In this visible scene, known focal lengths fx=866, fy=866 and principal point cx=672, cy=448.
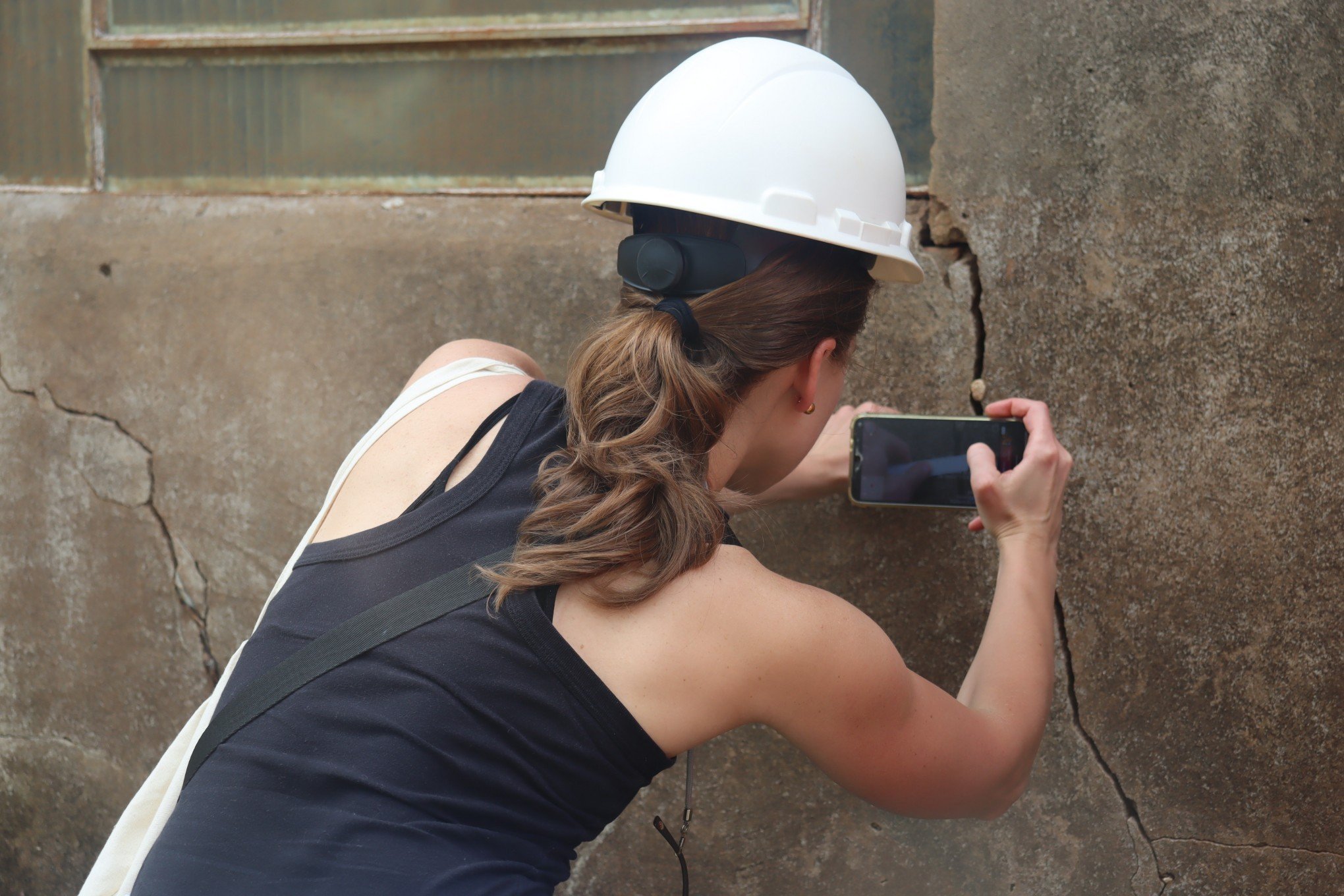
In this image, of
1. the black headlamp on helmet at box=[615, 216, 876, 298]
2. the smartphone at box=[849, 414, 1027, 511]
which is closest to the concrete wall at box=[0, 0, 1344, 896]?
the smartphone at box=[849, 414, 1027, 511]

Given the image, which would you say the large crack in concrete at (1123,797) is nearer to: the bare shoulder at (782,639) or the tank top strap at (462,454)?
the bare shoulder at (782,639)

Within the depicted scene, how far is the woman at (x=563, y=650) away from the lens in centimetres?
105

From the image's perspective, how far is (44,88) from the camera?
219cm

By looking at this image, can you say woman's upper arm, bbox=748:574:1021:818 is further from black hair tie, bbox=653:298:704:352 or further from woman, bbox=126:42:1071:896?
black hair tie, bbox=653:298:704:352

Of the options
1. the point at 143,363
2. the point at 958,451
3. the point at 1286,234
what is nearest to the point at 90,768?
the point at 143,363

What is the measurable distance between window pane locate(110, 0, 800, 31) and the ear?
1.08 metres

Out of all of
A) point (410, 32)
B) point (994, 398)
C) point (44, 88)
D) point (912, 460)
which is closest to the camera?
point (912, 460)

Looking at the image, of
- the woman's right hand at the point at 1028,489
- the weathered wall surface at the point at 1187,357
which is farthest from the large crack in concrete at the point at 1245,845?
the woman's right hand at the point at 1028,489

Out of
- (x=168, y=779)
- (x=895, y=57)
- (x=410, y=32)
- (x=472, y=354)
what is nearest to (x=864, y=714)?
(x=472, y=354)

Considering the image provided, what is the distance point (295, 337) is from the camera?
6.72 feet

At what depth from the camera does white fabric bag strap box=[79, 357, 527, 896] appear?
1242 millimetres

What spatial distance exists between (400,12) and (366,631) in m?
1.64

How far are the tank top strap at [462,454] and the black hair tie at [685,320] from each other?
27 cm

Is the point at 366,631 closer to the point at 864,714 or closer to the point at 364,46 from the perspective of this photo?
the point at 864,714
